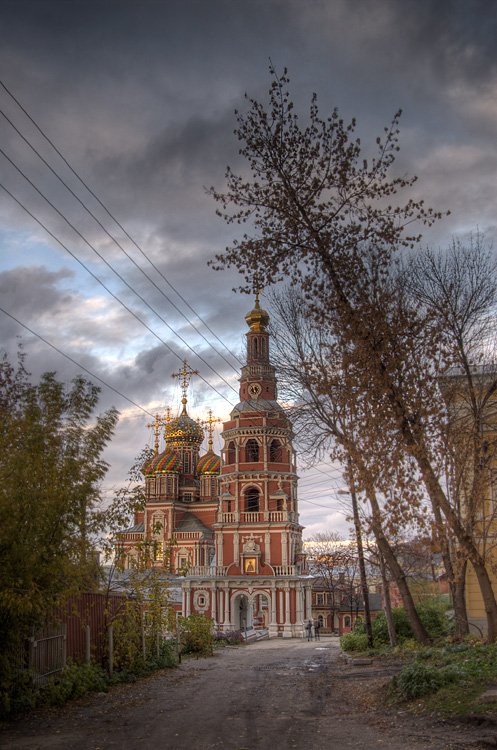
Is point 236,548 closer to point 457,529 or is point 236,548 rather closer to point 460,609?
point 460,609

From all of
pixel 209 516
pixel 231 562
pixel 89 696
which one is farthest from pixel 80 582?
pixel 209 516

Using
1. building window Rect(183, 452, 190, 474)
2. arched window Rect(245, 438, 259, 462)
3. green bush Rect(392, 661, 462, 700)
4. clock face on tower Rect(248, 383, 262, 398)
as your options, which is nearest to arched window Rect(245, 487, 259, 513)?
arched window Rect(245, 438, 259, 462)

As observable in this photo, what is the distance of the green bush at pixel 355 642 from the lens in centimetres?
2717

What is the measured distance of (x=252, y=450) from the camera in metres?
56.1

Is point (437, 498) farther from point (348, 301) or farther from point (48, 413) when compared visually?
point (48, 413)

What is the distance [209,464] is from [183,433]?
4.44 meters

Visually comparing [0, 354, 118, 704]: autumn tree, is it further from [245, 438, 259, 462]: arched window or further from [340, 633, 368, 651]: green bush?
[245, 438, 259, 462]: arched window

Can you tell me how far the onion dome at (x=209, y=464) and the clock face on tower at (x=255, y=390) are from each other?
51.4 ft

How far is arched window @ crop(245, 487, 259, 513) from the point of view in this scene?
55.5m

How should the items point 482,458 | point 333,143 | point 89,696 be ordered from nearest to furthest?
1. point 333,143
2. point 89,696
3. point 482,458

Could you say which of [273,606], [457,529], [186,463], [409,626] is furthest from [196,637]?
[186,463]

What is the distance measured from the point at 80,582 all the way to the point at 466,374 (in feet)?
35.3

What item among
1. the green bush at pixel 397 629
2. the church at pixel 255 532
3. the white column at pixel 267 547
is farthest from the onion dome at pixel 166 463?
the green bush at pixel 397 629

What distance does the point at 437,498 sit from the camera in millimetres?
15219
